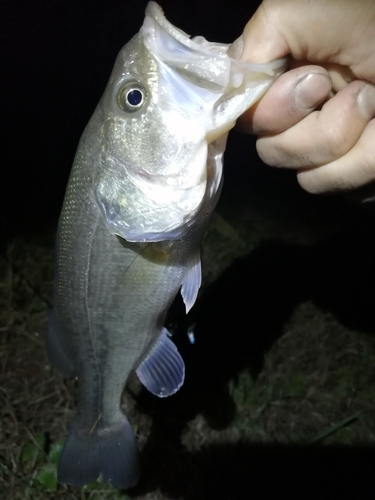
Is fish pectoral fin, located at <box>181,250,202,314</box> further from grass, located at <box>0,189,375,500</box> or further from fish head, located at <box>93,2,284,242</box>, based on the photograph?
grass, located at <box>0,189,375,500</box>

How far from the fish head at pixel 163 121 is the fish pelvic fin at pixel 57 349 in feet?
2.09

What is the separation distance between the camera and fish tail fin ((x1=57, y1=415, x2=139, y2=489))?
193 centimetres

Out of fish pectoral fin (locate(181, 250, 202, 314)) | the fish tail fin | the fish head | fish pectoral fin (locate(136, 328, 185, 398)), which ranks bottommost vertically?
the fish tail fin

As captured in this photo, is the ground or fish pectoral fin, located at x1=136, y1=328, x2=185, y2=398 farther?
the ground

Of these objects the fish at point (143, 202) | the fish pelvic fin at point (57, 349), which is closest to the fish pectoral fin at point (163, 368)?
the fish at point (143, 202)

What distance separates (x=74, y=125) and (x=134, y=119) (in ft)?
7.64

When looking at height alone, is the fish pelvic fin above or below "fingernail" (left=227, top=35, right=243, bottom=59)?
below

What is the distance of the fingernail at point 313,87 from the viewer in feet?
3.86

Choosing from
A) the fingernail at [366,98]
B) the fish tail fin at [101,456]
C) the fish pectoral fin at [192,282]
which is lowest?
the fish tail fin at [101,456]

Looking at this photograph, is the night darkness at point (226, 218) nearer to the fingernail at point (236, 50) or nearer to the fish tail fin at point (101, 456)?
the fish tail fin at point (101, 456)

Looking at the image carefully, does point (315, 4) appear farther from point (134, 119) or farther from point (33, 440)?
point (33, 440)

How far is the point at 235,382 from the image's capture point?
2889 millimetres

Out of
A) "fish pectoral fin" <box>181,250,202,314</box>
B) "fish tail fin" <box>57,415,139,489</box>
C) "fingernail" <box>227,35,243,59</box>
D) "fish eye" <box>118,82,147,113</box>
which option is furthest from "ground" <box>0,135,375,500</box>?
"fingernail" <box>227,35,243,59</box>

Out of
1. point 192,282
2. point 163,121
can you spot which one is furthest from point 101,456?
point 163,121
